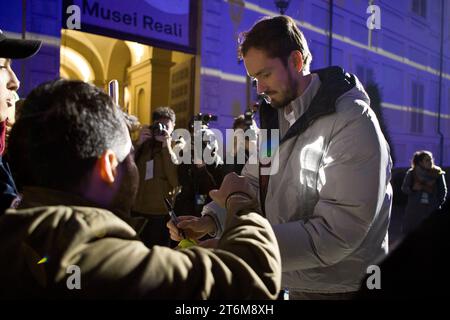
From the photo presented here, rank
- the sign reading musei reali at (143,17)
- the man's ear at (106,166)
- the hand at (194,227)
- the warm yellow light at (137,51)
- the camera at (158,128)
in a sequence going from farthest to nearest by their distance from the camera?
the warm yellow light at (137,51)
the sign reading musei reali at (143,17)
the camera at (158,128)
the hand at (194,227)
the man's ear at (106,166)

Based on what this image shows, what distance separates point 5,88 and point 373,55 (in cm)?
1282

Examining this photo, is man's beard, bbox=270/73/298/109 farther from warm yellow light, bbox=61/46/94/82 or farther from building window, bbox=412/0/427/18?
building window, bbox=412/0/427/18

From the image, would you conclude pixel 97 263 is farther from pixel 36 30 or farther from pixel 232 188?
pixel 36 30

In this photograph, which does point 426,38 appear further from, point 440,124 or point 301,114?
point 301,114

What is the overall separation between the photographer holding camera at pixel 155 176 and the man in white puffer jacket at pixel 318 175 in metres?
2.50

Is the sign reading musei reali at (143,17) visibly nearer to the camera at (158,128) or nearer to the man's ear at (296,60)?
the camera at (158,128)

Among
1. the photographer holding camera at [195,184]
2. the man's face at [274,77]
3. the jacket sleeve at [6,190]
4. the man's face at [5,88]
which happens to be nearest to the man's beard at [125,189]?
the jacket sleeve at [6,190]

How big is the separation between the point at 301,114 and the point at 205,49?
7445mm

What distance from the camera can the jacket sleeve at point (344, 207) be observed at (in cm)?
146

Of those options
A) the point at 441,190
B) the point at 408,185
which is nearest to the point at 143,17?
the point at 408,185

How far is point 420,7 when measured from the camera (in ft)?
50.3
